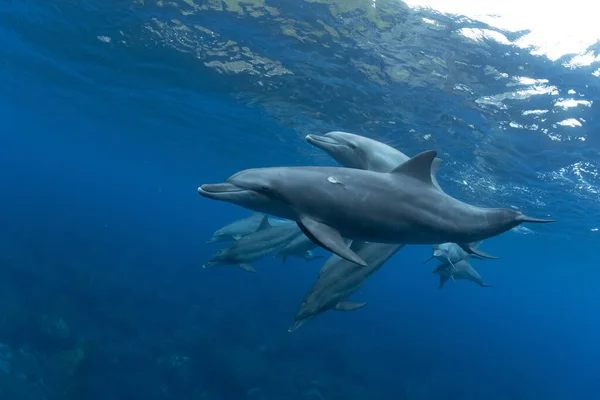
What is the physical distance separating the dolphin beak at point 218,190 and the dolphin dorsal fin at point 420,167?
161 centimetres

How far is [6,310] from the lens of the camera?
15.1 m

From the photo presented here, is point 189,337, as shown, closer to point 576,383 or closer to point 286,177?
point 286,177

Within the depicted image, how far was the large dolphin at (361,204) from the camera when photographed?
12.6 feet

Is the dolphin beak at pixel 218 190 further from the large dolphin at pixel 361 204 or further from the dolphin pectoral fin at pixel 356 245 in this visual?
the dolphin pectoral fin at pixel 356 245

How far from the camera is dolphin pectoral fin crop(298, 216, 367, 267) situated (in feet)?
11.8

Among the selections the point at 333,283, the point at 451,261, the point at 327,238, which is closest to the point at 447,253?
the point at 451,261

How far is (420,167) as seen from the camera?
420 centimetres

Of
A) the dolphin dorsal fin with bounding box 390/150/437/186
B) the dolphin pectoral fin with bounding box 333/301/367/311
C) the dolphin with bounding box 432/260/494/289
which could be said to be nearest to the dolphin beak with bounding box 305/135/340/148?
the dolphin dorsal fin with bounding box 390/150/437/186

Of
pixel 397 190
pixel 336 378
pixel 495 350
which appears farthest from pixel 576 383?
pixel 397 190

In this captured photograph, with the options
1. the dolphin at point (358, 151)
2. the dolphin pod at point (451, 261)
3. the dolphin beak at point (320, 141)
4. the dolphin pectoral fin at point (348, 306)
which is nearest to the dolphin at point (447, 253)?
the dolphin pod at point (451, 261)

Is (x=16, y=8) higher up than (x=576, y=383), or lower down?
higher up

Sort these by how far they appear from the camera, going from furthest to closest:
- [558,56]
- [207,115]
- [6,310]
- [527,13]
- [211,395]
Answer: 1. [207,115]
2. [6,310]
3. [211,395]
4. [558,56]
5. [527,13]

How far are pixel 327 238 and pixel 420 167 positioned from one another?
50.4 inches

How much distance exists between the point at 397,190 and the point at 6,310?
16582mm
